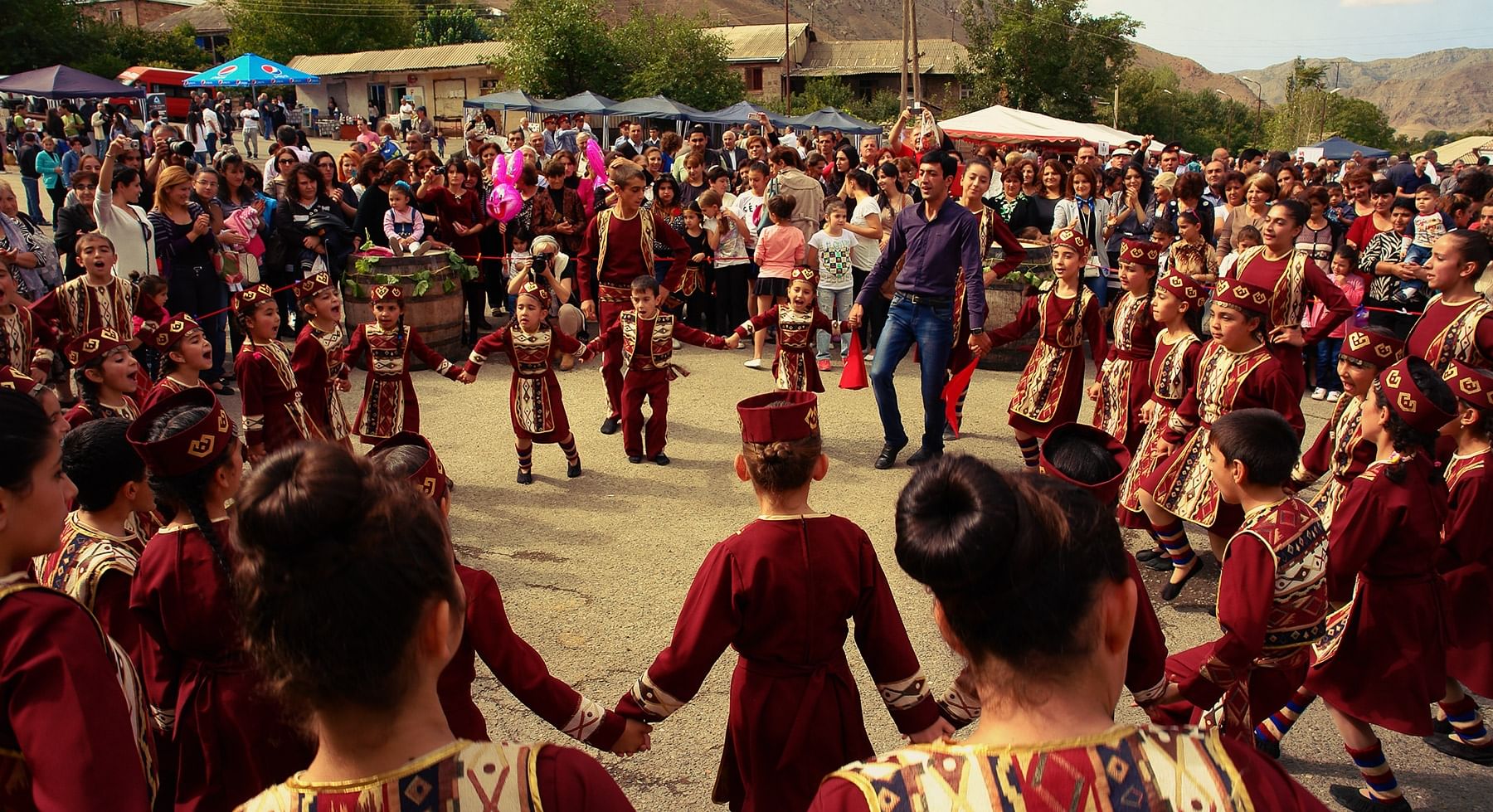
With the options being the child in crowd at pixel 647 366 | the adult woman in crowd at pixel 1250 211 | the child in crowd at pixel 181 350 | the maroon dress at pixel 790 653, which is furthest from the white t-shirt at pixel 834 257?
the maroon dress at pixel 790 653

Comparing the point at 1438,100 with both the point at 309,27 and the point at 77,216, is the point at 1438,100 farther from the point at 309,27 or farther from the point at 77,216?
the point at 77,216

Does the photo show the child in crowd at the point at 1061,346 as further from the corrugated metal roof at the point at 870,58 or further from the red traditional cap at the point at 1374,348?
the corrugated metal roof at the point at 870,58

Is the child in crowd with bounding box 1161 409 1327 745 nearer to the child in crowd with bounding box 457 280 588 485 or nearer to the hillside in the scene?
the child in crowd with bounding box 457 280 588 485

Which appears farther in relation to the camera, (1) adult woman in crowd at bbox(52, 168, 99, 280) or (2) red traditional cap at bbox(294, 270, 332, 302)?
(1) adult woman in crowd at bbox(52, 168, 99, 280)

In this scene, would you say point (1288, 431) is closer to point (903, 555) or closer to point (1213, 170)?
point (903, 555)

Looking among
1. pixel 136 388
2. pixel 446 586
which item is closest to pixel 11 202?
pixel 136 388

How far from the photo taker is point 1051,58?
4425 centimetres

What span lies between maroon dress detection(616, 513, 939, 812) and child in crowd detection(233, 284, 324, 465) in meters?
3.97

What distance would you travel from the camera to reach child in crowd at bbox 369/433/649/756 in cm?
267

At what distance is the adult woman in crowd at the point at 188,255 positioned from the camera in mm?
8812

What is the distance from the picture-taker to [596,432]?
27.3ft

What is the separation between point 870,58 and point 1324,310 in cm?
5450

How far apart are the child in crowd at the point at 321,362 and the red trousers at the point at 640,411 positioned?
6.24ft

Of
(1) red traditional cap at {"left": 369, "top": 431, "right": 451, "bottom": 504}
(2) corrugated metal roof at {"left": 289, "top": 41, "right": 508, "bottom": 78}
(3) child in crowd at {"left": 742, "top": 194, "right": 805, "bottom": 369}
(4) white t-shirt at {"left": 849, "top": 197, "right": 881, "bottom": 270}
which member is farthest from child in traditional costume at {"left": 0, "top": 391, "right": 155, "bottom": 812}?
(2) corrugated metal roof at {"left": 289, "top": 41, "right": 508, "bottom": 78}
